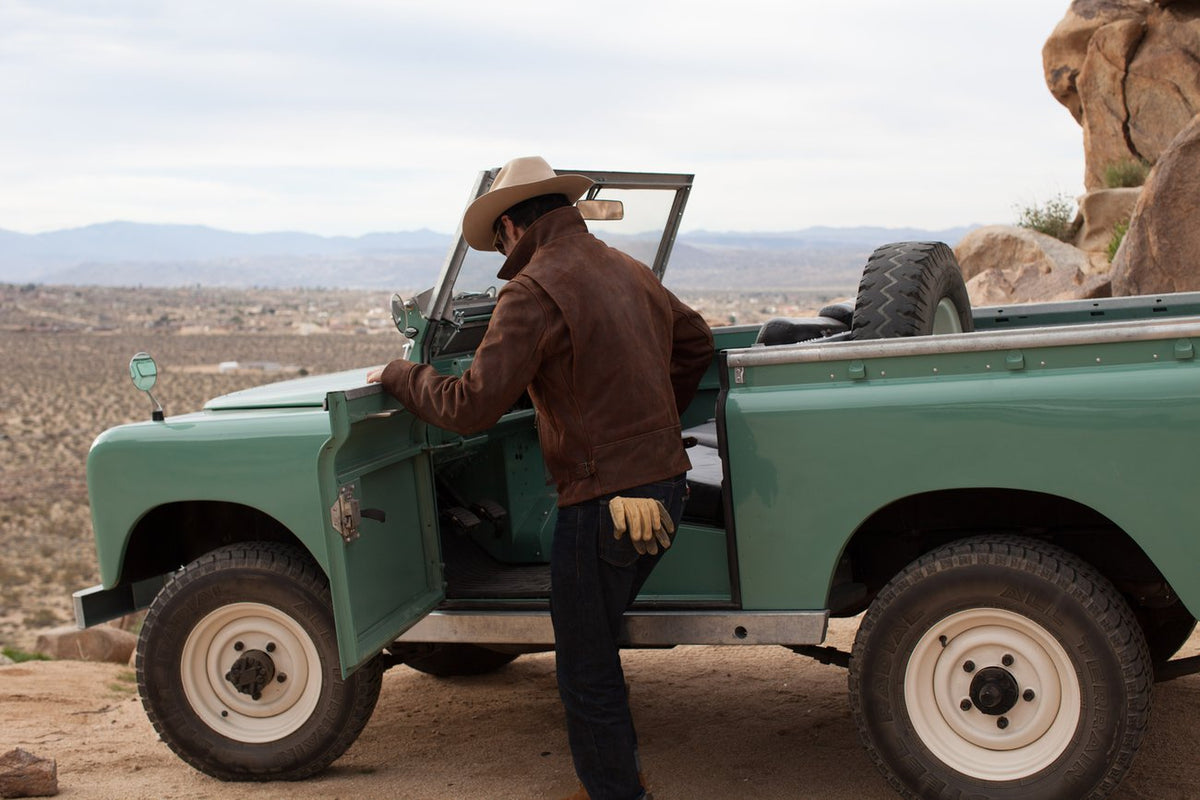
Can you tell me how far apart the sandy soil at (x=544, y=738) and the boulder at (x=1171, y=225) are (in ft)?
16.4

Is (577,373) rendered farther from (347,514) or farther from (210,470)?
(210,470)

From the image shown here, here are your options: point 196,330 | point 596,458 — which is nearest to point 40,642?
point 596,458

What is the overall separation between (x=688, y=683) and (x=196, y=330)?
70.8 metres

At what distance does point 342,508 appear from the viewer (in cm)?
420

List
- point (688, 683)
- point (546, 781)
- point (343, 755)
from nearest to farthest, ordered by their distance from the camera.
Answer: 1. point (546, 781)
2. point (343, 755)
3. point (688, 683)

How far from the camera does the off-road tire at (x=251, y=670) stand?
4652 mm

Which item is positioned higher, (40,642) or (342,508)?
(342,508)

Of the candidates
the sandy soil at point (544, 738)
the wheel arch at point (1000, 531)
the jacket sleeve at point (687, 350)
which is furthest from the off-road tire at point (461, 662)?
the wheel arch at point (1000, 531)

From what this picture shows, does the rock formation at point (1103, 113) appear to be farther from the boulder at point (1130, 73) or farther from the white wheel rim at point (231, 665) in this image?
the white wheel rim at point (231, 665)

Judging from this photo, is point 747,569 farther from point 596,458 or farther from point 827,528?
point 596,458

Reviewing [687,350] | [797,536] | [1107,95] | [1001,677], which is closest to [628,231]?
[687,350]

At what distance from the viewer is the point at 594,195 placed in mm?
5445

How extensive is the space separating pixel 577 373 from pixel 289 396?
151 centimetres

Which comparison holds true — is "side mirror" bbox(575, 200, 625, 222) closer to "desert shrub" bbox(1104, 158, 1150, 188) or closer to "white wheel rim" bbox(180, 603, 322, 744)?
"white wheel rim" bbox(180, 603, 322, 744)
